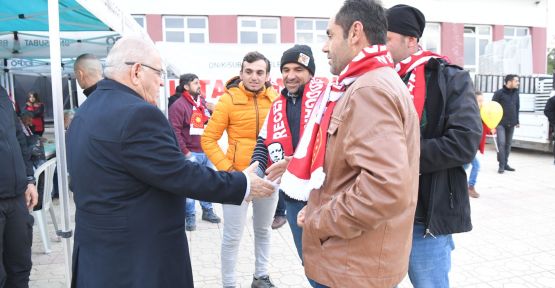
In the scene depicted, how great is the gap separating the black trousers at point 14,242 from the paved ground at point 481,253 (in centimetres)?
101

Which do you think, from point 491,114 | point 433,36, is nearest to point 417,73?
point 491,114

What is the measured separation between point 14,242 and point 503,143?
9.01 meters

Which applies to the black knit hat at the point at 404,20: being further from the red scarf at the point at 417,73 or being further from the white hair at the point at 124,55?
the white hair at the point at 124,55

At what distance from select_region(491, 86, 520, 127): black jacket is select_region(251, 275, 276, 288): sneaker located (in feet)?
24.4

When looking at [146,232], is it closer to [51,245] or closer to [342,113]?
[342,113]

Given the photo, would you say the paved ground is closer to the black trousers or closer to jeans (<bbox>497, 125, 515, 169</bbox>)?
the black trousers

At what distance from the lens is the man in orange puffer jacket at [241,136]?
10.6 feet

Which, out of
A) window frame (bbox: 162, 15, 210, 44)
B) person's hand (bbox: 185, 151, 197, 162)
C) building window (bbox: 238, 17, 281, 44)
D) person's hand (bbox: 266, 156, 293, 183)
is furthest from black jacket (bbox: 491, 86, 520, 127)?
window frame (bbox: 162, 15, 210, 44)

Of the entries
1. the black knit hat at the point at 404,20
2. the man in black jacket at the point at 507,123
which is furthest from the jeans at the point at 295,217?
the man in black jacket at the point at 507,123

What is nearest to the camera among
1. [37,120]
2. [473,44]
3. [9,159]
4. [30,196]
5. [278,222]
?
[9,159]

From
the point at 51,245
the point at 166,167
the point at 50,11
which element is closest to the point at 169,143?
the point at 166,167

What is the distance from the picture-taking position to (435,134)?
2.03 metres

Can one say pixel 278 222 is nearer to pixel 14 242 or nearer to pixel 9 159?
pixel 14 242

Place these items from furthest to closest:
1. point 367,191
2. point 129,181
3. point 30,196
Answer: point 30,196, point 129,181, point 367,191
